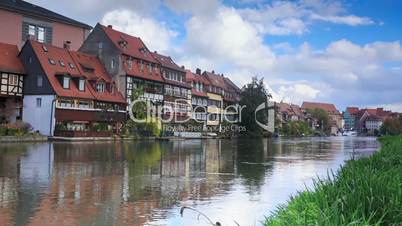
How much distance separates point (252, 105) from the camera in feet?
335

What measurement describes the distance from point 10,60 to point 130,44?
2305 centimetres

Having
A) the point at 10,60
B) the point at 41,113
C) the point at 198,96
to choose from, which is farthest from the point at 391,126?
the point at 10,60

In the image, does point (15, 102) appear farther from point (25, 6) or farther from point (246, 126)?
point (246, 126)

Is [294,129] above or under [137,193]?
above

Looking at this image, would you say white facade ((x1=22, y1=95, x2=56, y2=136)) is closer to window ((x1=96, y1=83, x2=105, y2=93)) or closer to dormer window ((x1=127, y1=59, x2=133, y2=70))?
window ((x1=96, y1=83, x2=105, y2=93))

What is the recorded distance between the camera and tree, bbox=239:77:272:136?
10172 centimetres

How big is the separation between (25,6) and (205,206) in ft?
194

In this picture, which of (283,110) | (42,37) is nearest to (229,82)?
(283,110)

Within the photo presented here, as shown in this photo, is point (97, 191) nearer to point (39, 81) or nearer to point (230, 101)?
point (39, 81)

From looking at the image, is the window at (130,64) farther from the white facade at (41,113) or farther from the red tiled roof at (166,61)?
the white facade at (41,113)

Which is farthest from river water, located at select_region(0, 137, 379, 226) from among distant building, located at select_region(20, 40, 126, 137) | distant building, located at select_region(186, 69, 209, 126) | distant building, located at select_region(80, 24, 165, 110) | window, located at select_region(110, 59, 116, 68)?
distant building, located at select_region(186, 69, 209, 126)

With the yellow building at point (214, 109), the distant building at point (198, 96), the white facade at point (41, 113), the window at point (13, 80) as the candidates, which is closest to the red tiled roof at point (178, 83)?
the distant building at point (198, 96)

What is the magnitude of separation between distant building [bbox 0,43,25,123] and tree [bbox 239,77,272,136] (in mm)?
52602

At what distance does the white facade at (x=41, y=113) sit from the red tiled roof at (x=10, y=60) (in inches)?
133
